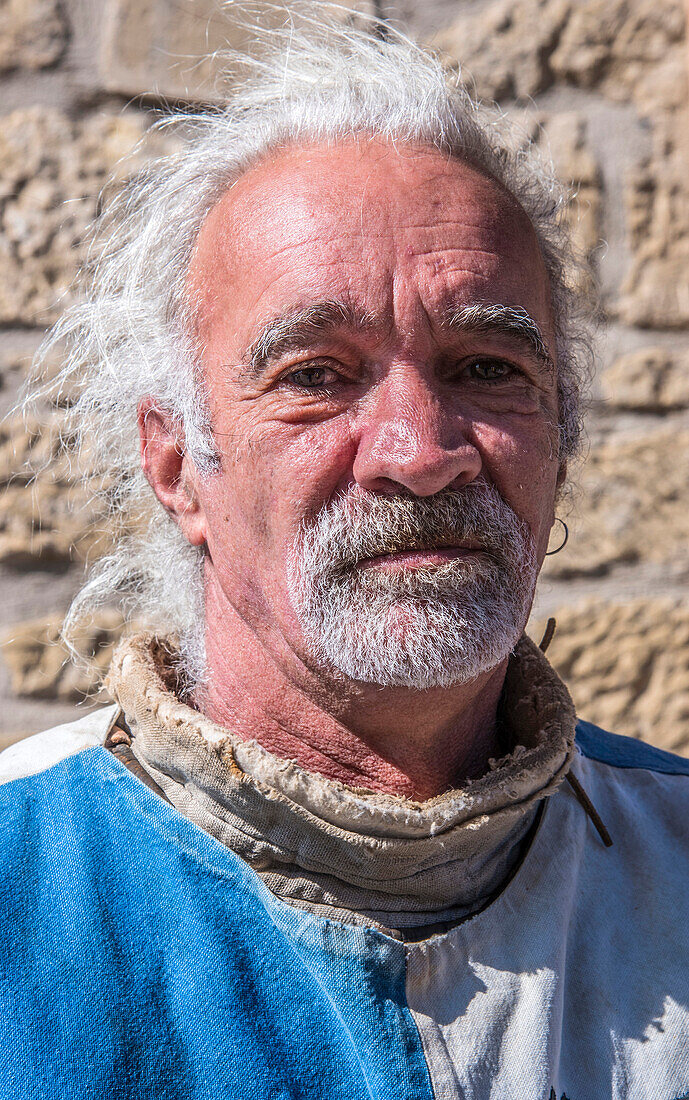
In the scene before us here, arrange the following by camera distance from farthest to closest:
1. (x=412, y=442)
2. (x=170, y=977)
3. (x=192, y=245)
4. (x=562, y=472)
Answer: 1. (x=562, y=472)
2. (x=192, y=245)
3. (x=412, y=442)
4. (x=170, y=977)

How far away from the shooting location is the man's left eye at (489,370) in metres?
1.44

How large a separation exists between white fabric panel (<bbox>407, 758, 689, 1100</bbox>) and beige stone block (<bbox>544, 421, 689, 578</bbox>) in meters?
0.74

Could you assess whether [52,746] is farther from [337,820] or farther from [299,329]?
[299,329]

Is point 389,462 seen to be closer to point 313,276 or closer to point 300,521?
point 300,521

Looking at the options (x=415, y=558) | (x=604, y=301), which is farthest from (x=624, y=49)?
(x=415, y=558)

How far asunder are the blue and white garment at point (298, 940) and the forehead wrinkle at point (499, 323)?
60cm

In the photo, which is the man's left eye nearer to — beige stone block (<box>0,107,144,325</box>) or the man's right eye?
the man's right eye

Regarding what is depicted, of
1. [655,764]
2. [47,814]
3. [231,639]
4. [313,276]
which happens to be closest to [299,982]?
[47,814]

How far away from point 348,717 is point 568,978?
1.63 feet

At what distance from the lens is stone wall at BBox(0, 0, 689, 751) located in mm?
1924

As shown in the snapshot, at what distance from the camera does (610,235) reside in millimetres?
2145

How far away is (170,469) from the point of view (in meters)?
1.64

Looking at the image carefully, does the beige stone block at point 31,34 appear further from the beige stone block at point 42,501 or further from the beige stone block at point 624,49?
the beige stone block at point 624,49

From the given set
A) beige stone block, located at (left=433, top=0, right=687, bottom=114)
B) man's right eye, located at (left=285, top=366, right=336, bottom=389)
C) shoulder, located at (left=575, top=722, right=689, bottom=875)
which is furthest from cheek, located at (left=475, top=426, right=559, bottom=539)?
beige stone block, located at (left=433, top=0, right=687, bottom=114)
